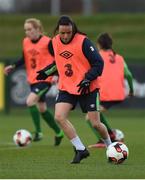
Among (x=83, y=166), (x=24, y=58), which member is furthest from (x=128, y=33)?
(x=83, y=166)

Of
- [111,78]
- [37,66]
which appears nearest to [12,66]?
[37,66]

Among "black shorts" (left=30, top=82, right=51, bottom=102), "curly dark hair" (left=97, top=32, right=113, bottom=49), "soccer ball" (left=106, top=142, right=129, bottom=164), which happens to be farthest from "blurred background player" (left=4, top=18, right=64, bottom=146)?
"soccer ball" (left=106, top=142, right=129, bottom=164)

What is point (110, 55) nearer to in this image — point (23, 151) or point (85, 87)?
point (23, 151)

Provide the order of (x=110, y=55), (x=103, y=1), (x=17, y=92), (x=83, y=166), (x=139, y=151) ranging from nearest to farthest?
(x=83, y=166)
(x=139, y=151)
(x=110, y=55)
(x=17, y=92)
(x=103, y=1)

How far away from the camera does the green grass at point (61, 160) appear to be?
11047 millimetres

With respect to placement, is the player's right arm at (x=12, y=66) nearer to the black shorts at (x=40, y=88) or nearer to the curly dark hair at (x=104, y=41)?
the black shorts at (x=40, y=88)

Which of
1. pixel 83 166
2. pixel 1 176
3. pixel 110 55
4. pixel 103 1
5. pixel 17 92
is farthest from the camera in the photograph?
pixel 103 1

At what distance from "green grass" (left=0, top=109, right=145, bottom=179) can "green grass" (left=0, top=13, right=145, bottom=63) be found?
15.6m

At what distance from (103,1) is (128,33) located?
283cm

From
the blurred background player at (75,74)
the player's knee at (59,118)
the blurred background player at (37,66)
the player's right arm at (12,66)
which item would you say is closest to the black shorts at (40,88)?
the blurred background player at (37,66)

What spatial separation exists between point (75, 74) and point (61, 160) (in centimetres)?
135

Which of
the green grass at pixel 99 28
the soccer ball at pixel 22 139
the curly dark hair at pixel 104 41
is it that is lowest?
the green grass at pixel 99 28

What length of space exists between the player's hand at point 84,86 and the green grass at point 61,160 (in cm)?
107

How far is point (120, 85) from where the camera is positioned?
1697 cm
